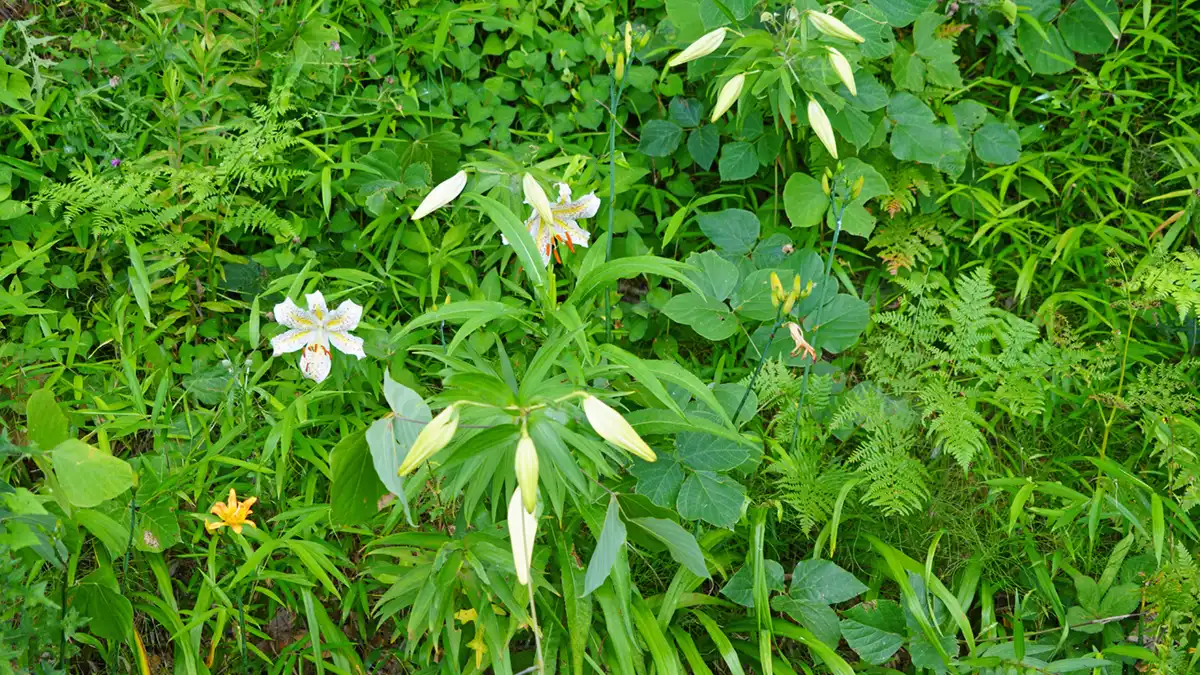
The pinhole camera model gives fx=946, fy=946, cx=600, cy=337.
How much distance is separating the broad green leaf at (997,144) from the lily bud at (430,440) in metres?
1.98

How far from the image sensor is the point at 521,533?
1279 millimetres

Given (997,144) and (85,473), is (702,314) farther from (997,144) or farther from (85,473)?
(85,473)

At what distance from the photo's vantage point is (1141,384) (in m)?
2.21

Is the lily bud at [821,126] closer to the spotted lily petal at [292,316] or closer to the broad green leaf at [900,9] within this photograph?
the broad green leaf at [900,9]

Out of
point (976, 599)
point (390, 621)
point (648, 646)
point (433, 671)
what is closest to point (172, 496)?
point (390, 621)


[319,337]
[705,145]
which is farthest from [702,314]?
[319,337]

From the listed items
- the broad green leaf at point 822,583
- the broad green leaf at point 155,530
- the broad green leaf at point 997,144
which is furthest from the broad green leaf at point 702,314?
the broad green leaf at point 155,530

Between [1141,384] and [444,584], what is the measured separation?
166 cm

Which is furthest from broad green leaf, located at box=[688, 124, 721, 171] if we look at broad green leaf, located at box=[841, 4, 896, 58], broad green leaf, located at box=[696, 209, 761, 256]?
broad green leaf, located at box=[841, 4, 896, 58]

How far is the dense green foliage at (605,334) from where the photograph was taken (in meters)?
1.81

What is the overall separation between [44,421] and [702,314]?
1.39m

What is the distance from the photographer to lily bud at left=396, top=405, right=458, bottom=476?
4.07ft

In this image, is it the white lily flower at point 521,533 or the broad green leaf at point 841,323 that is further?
the broad green leaf at point 841,323

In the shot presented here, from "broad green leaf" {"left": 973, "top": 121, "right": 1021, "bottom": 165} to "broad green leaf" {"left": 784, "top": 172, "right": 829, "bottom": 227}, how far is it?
0.52 metres
